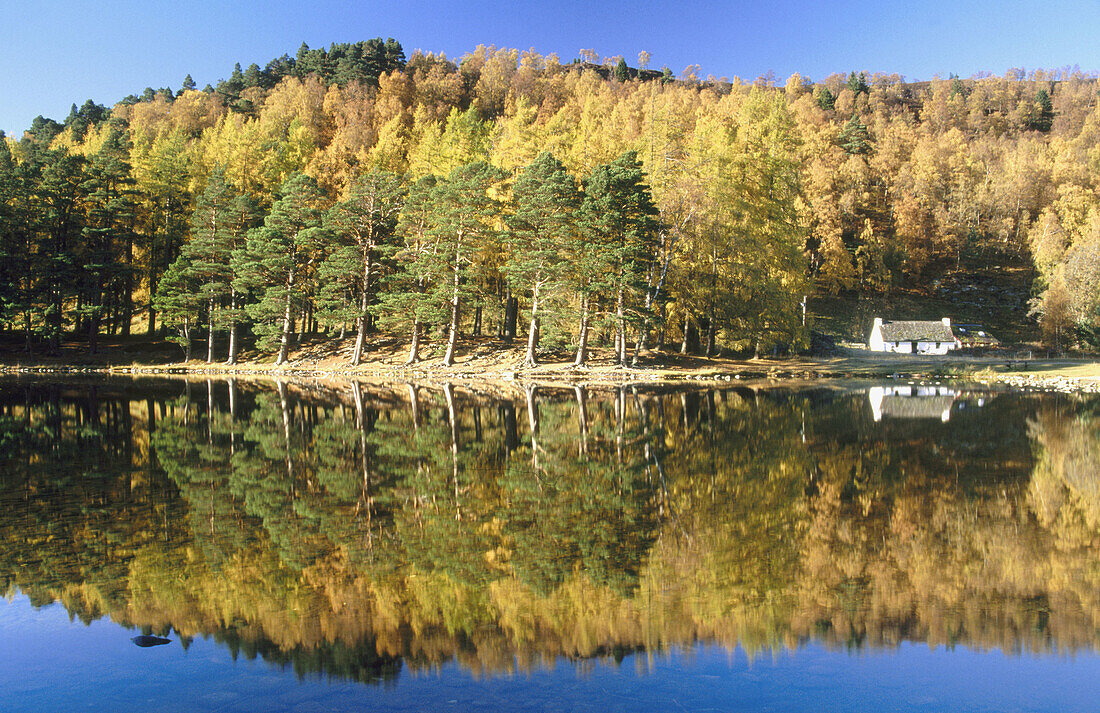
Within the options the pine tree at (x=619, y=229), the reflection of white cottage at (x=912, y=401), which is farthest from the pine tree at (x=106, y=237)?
the reflection of white cottage at (x=912, y=401)

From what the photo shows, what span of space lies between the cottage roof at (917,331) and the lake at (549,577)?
55630mm

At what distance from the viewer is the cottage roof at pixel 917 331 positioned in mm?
67062

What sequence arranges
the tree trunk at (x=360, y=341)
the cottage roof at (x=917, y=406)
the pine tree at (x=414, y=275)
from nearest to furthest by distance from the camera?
the cottage roof at (x=917, y=406), the pine tree at (x=414, y=275), the tree trunk at (x=360, y=341)

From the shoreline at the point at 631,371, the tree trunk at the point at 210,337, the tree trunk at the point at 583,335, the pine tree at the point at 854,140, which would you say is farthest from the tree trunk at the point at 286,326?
the pine tree at the point at 854,140

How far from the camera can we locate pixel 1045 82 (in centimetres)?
15938

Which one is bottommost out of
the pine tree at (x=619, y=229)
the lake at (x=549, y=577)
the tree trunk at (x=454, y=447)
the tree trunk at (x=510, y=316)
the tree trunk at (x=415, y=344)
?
the lake at (x=549, y=577)

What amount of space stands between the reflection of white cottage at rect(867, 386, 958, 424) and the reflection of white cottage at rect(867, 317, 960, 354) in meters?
35.6

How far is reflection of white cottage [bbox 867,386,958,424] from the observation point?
23.4 m

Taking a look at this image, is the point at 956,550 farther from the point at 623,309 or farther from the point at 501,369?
the point at 501,369

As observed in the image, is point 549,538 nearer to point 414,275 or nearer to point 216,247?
point 414,275

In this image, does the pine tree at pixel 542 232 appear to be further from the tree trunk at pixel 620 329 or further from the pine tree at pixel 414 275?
the pine tree at pixel 414 275

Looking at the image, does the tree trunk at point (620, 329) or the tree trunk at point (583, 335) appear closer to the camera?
the tree trunk at point (620, 329)

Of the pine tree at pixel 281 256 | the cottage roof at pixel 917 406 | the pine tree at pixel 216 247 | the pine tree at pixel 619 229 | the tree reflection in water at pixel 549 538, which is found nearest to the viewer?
the tree reflection in water at pixel 549 538

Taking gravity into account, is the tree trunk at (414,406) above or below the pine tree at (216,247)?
below
